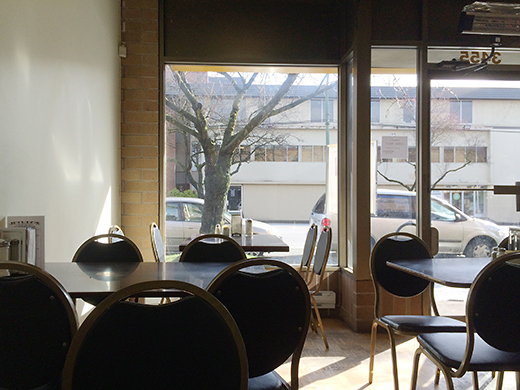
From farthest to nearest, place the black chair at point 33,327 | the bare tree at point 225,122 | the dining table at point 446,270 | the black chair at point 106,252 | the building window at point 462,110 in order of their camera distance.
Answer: the bare tree at point 225,122 < the building window at point 462,110 < the black chair at point 106,252 < the dining table at point 446,270 < the black chair at point 33,327

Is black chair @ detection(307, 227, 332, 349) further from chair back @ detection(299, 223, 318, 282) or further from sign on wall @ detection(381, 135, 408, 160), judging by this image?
A: sign on wall @ detection(381, 135, 408, 160)

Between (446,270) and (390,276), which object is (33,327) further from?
(390,276)

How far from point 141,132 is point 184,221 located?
0.96 m

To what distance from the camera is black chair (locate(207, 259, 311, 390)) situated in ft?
5.74

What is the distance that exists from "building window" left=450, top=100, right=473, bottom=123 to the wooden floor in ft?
6.92

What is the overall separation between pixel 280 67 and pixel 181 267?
115 inches

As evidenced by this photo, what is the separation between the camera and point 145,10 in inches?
183

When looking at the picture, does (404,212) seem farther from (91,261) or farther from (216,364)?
(216,364)

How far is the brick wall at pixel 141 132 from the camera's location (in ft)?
15.3

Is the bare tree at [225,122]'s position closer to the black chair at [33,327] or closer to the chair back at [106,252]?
the chair back at [106,252]

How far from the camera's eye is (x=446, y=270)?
262 centimetres

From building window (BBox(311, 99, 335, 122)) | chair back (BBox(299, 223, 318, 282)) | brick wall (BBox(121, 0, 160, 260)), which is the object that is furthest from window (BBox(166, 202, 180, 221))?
building window (BBox(311, 99, 335, 122))

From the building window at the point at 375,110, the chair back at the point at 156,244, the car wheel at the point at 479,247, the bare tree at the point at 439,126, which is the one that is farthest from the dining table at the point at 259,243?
the car wheel at the point at 479,247

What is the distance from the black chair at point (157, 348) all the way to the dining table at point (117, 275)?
662mm
